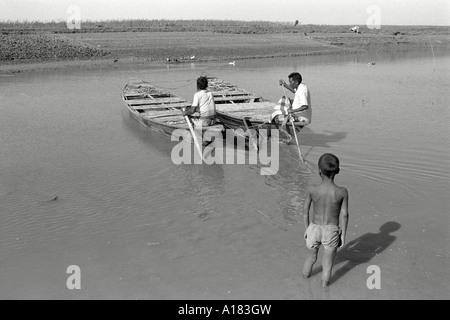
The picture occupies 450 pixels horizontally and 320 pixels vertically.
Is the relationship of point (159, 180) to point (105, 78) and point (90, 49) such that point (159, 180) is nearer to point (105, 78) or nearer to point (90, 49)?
point (105, 78)

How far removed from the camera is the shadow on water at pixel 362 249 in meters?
4.84

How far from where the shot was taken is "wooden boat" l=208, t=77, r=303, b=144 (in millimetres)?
8812

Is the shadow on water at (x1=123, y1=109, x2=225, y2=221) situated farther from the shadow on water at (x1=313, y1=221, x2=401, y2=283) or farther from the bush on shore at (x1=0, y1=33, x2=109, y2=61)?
the bush on shore at (x1=0, y1=33, x2=109, y2=61)

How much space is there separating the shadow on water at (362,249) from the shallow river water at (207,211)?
0.02 meters

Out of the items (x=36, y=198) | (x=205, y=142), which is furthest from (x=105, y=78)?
(x=36, y=198)

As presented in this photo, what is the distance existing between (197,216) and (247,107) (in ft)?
16.0

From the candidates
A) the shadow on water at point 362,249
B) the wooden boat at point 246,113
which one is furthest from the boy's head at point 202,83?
the shadow on water at point 362,249

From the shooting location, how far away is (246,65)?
2436 centimetres

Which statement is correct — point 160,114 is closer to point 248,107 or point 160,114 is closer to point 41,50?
point 248,107

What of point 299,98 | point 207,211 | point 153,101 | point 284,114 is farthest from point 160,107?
point 207,211

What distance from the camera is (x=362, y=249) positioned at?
17.1ft

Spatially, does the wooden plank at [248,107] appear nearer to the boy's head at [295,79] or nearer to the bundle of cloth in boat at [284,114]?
the bundle of cloth in boat at [284,114]

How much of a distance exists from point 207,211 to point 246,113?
4123mm

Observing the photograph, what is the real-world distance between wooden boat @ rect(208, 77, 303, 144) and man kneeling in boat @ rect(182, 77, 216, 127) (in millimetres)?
718
